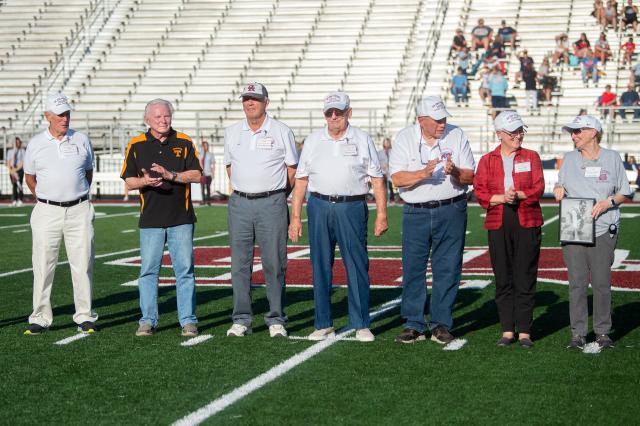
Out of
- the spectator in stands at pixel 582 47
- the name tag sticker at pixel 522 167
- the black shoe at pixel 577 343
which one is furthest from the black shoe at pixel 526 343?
the spectator in stands at pixel 582 47

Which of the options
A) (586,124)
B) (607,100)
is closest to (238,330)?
(586,124)

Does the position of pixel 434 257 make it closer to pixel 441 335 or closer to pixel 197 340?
pixel 441 335

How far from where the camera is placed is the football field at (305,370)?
632 centimetres

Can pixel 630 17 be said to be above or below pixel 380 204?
above

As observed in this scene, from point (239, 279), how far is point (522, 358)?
7.45 ft

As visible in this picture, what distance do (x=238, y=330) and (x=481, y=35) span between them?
28893mm

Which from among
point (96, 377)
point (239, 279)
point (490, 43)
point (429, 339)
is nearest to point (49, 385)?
point (96, 377)

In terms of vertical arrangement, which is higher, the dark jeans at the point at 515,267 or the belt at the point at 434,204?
the belt at the point at 434,204

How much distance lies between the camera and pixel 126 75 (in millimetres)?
40156

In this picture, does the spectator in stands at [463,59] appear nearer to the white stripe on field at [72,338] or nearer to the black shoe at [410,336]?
the black shoe at [410,336]

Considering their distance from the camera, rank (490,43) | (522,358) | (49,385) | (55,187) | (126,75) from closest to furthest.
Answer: (49,385)
(522,358)
(55,187)
(490,43)
(126,75)

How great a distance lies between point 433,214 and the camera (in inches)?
333

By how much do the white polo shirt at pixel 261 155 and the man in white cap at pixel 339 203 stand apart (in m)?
0.22

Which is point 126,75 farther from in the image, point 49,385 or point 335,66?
point 49,385
